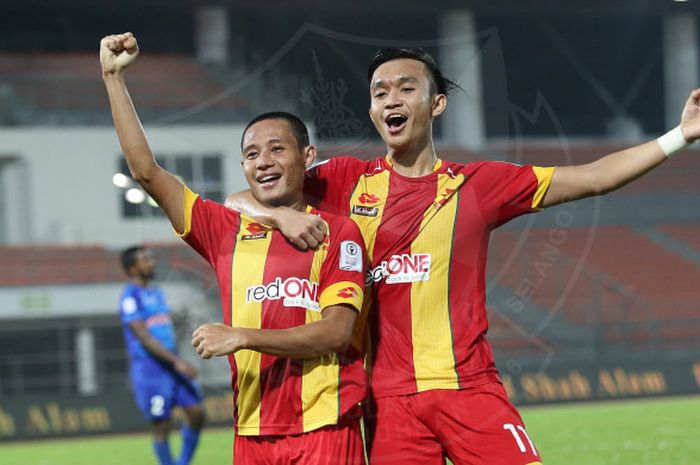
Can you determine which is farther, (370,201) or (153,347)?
(153,347)

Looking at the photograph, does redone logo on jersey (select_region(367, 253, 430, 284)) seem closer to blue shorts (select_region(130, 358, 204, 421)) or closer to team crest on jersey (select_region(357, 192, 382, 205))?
team crest on jersey (select_region(357, 192, 382, 205))

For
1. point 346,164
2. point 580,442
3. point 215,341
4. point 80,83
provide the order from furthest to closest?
point 80,83 < point 580,442 < point 346,164 < point 215,341

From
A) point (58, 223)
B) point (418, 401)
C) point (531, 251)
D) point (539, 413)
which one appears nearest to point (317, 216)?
point (418, 401)

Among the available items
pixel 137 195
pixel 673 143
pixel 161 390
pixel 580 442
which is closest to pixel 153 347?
pixel 161 390

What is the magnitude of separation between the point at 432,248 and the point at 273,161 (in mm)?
605

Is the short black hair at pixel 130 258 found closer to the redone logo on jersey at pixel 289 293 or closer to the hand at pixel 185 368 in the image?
the hand at pixel 185 368

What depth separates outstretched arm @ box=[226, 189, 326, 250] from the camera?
3.54 metres

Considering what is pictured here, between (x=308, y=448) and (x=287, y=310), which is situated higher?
(x=287, y=310)

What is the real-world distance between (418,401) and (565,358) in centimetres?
1386

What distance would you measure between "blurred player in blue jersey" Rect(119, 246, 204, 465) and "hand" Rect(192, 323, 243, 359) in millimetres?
6245

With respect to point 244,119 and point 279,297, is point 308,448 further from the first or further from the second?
point 244,119

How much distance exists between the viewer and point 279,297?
3527 mm

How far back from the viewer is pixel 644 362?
16625 millimetres

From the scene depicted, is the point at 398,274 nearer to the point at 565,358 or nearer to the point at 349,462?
the point at 349,462
